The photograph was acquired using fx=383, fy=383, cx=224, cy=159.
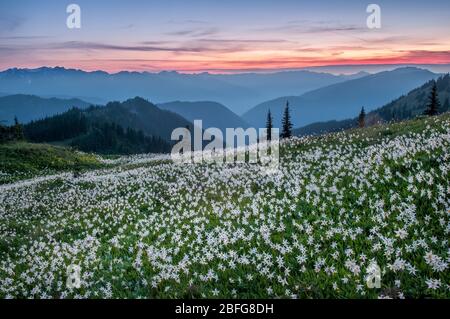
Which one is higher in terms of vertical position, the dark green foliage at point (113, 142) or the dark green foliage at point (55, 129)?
the dark green foliage at point (55, 129)

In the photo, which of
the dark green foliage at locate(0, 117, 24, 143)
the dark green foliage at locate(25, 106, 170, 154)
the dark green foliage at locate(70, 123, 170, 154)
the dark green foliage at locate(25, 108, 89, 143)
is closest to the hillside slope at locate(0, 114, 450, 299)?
the dark green foliage at locate(0, 117, 24, 143)

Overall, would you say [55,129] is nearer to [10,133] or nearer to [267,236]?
[10,133]

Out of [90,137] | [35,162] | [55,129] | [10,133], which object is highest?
[10,133]

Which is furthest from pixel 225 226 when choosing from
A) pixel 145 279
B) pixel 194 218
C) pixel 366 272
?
pixel 366 272

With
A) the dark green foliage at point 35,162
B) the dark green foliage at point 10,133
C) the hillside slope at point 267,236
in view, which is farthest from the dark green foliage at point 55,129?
the hillside slope at point 267,236

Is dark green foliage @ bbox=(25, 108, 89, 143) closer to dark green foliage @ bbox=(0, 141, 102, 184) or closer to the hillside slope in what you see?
dark green foliage @ bbox=(0, 141, 102, 184)

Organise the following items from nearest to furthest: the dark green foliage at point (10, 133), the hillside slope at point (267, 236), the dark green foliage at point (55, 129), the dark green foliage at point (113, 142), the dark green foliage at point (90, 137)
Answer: the hillside slope at point (267, 236) → the dark green foliage at point (10, 133) → the dark green foliage at point (113, 142) → the dark green foliage at point (90, 137) → the dark green foliage at point (55, 129)

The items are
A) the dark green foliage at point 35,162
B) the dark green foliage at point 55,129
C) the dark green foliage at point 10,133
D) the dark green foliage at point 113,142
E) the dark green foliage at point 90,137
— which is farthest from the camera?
the dark green foliage at point 55,129

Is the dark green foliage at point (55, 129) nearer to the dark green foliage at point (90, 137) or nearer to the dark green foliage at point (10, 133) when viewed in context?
the dark green foliage at point (90, 137)

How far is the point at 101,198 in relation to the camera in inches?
834

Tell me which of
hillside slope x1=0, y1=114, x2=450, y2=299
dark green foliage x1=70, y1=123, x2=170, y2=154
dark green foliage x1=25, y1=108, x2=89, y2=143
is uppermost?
hillside slope x1=0, y1=114, x2=450, y2=299

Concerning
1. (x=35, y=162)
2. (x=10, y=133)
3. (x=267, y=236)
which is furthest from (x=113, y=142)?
(x=267, y=236)

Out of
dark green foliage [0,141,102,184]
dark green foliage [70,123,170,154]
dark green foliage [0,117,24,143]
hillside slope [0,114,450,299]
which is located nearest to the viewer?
hillside slope [0,114,450,299]
